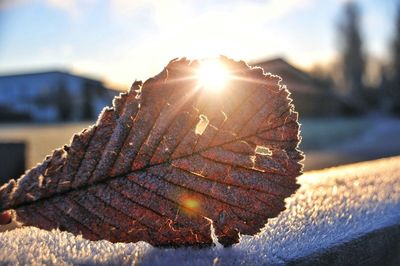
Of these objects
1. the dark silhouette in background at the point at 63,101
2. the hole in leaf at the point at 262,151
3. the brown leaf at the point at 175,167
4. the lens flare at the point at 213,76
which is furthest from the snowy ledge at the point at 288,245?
the dark silhouette in background at the point at 63,101

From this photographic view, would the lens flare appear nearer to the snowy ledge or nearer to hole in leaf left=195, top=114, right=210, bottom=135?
hole in leaf left=195, top=114, right=210, bottom=135

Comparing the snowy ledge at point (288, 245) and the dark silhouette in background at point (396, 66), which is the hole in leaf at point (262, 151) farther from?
the dark silhouette in background at point (396, 66)

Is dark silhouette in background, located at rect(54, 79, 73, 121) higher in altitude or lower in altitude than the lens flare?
lower

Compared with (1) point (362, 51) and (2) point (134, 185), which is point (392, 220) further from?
(1) point (362, 51)

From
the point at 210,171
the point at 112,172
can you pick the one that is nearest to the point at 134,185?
the point at 112,172

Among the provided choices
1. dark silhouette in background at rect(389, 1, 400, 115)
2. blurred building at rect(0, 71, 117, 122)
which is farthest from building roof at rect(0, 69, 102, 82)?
dark silhouette in background at rect(389, 1, 400, 115)

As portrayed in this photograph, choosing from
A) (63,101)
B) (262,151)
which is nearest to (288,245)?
(262,151)
